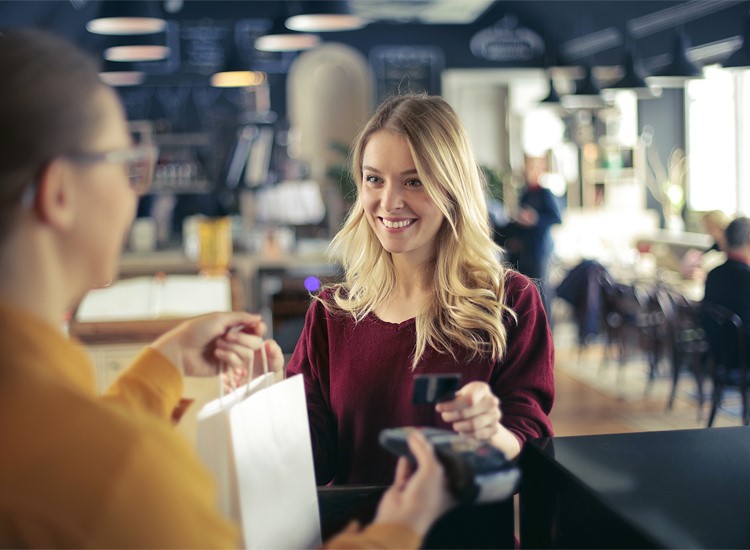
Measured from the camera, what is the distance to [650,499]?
121 cm

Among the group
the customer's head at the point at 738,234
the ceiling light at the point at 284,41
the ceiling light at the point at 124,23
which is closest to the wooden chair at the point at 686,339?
the customer's head at the point at 738,234

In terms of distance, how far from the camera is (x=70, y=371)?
0.86 meters

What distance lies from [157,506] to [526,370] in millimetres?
1082

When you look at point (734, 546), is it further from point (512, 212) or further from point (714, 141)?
point (512, 212)

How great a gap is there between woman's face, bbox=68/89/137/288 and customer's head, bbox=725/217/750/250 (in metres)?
5.04

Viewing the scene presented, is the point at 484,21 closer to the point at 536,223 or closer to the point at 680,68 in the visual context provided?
the point at 536,223

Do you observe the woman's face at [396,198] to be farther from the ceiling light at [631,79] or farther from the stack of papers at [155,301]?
the ceiling light at [631,79]

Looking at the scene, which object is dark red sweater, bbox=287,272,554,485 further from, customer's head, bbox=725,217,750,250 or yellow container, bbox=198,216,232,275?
customer's head, bbox=725,217,750,250

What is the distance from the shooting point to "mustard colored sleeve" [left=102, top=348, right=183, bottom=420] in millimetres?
1177

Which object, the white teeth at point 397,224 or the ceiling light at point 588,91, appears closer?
the white teeth at point 397,224

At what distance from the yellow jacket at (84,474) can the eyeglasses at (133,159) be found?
18cm

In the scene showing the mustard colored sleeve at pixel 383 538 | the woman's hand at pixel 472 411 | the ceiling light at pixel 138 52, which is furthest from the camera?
the ceiling light at pixel 138 52

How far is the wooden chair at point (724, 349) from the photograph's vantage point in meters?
5.13

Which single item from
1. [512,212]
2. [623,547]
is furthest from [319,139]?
[623,547]
